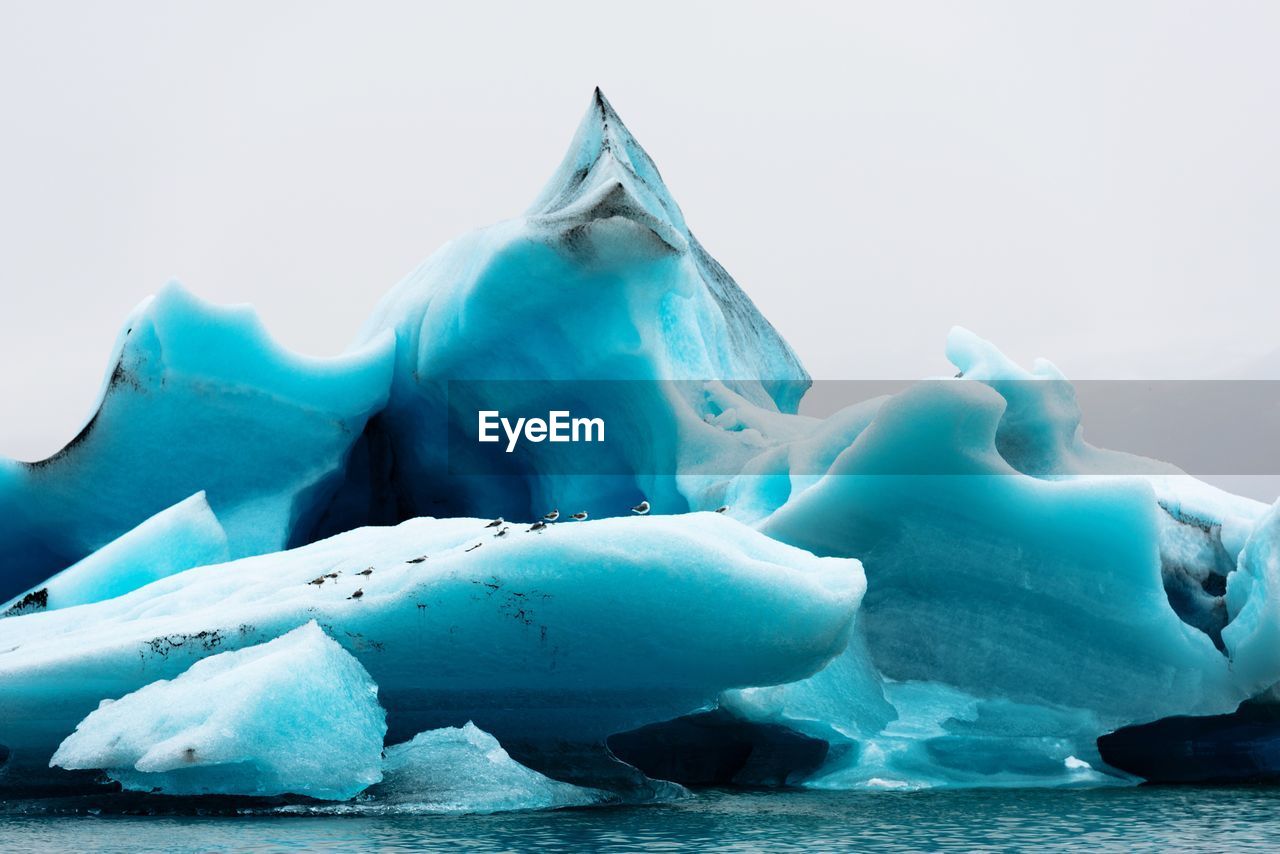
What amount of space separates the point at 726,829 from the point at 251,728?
1888 millimetres

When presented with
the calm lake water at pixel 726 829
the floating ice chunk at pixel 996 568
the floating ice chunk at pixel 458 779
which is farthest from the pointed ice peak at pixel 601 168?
the calm lake water at pixel 726 829

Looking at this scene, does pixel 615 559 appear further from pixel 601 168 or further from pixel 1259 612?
pixel 601 168

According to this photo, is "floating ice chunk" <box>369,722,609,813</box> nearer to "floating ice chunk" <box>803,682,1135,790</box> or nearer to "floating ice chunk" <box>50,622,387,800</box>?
"floating ice chunk" <box>50,622,387,800</box>

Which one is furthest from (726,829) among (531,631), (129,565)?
(129,565)

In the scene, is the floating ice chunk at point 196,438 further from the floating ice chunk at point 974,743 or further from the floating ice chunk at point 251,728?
the floating ice chunk at point 974,743

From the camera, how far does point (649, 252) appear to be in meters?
9.70

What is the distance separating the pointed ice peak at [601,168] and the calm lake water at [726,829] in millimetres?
5395

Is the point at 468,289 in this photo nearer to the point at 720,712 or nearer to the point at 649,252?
the point at 649,252

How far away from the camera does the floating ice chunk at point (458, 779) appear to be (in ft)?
18.4

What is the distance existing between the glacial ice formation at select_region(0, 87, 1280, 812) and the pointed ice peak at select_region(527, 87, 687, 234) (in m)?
0.05

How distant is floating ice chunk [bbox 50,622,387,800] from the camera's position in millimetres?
5062

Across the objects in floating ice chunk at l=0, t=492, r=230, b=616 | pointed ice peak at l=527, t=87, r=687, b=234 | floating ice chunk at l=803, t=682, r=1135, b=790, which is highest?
pointed ice peak at l=527, t=87, r=687, b=234

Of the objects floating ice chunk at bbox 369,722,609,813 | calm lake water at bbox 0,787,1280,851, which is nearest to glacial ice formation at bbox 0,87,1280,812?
floating ice chunk at bbox 369,722,609,813

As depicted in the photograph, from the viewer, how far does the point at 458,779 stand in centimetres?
567
